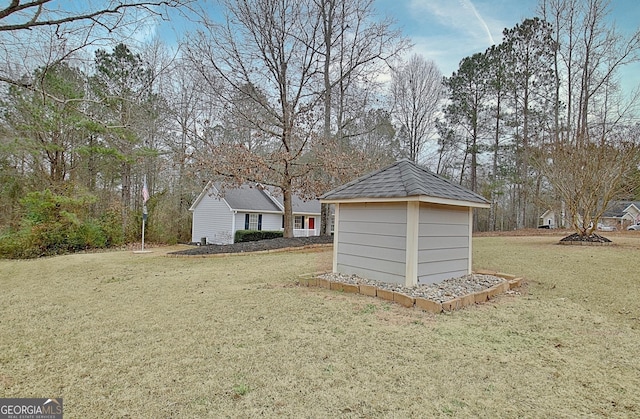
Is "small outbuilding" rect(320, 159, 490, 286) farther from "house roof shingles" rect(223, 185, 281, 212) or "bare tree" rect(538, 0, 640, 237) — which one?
"house roof shingles" rect(223, 185, 281, 212)

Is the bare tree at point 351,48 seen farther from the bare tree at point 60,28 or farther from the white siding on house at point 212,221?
the bare tree at point 60,28

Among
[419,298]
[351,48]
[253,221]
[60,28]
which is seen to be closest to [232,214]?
[253,221]

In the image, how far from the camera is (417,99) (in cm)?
2016

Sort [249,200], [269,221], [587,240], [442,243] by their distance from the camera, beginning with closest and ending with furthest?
[442,243] < [587,240] < [249,200] < [269,221]

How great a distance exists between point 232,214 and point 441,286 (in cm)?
1424

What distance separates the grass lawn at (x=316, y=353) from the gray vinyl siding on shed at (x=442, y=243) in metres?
0.93

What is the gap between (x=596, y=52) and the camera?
17031 mm

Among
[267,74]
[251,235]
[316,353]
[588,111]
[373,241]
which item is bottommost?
[251,235]

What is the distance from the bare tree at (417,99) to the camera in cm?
1950

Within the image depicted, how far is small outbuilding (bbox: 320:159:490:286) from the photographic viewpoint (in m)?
4.69

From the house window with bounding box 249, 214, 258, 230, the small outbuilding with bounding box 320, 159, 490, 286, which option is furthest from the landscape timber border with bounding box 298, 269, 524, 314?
the house window with bounding box 249, 214, 258, 230

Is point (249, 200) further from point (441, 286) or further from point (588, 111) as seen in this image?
point (588, 111)

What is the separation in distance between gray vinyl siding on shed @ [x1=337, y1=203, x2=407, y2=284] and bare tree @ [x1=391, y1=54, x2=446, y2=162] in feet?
49.8

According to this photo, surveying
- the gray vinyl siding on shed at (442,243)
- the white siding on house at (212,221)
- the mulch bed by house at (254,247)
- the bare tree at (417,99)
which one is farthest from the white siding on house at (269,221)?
the gray vinyl siding on shed at (442,243)
